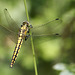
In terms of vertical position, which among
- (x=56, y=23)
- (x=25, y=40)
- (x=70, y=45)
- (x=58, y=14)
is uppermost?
(x=58, y=14)

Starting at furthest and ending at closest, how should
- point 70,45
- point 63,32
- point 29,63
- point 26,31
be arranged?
1. point 29,63
2. point 70,45
3. point 63,32
4. point 26,31

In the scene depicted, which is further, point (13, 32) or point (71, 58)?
point (71, 58)

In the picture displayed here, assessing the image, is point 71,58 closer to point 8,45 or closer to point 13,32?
point 8,45

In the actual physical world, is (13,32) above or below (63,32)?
below

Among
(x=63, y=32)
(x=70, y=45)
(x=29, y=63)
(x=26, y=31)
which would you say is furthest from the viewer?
(x=29, y=63)

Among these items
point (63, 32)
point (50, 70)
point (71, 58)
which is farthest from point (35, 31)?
point (50, 70)

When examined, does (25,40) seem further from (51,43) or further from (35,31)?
(51,43)
